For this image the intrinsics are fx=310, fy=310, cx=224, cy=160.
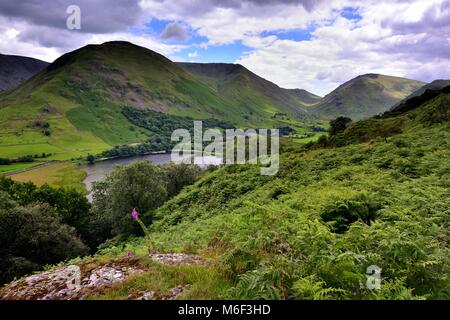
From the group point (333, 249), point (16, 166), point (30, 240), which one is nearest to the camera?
point (333, 249)

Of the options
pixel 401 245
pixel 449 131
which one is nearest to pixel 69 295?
pixel 401 245

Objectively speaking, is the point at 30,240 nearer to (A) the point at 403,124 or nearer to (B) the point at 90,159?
(A) the point at 403,124

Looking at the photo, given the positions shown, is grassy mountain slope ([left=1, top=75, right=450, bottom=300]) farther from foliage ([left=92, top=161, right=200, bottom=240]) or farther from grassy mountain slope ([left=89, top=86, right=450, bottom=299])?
foliage ([left=92, top=161, right=200, bottom=240])

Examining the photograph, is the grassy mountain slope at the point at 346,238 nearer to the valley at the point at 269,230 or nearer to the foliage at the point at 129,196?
the valley at the point at 269,230

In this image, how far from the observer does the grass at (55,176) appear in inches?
4542

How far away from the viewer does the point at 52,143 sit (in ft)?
655

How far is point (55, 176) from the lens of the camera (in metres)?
128

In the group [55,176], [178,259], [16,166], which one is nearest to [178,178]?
[178,259]

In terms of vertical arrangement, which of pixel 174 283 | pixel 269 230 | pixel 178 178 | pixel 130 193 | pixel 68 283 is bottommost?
pixel 178 178

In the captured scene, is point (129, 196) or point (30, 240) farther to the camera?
point (129, 196)

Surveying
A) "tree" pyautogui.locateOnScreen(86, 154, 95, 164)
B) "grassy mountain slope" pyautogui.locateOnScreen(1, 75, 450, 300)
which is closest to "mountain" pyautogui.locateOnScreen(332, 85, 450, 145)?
"grassy mountain slope" pyautogui.locateOnScreen(1, 75, 450, 300)

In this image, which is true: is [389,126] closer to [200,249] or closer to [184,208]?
[184,208]

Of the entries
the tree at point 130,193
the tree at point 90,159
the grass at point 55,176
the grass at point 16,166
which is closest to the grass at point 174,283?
the tree at point 130,193

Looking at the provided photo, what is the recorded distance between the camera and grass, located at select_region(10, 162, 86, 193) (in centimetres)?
11538
